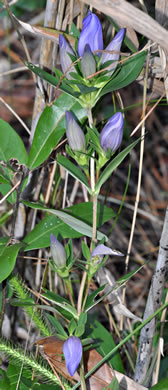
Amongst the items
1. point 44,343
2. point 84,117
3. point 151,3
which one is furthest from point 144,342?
point 151,3

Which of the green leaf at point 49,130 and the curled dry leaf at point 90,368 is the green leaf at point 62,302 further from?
the green leaf at point 49,130

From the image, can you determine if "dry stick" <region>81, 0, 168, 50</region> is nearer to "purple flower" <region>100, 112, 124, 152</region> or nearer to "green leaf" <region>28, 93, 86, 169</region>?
"purple flower" <region>100, 112, 124, 152</region>

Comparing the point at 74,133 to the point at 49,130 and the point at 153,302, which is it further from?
the point at 153,302

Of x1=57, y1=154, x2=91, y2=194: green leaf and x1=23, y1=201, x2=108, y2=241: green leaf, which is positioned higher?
x1=57, y1=154, x2=91, y2=194: green leaf

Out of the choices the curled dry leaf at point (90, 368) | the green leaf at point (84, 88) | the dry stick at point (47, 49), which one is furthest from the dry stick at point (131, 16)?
the curled dry leaf at point (90, 368)

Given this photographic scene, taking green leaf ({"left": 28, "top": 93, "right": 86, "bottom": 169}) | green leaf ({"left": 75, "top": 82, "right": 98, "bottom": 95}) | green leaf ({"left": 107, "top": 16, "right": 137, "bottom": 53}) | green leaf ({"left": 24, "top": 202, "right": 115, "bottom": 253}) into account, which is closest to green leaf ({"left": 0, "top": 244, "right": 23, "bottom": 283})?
green leaf ({"left": 24, "top": 202, "right": 115, "bottom": 253})

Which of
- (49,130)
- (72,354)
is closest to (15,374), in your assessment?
(72,354)

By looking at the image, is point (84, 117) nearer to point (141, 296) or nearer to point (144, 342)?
point (144, 342)
